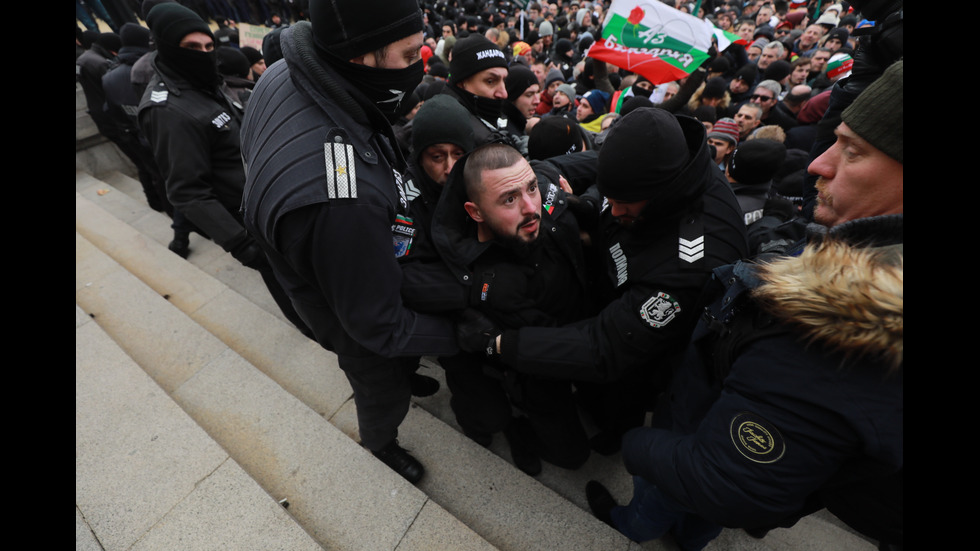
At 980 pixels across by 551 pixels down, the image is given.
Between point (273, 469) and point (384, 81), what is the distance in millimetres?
2349

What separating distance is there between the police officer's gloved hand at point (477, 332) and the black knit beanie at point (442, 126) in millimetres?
1015

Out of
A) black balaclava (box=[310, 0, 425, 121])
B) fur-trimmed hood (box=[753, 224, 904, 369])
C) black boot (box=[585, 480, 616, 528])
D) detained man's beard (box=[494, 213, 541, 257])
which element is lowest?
black boot (box=[585, 480, 616, 528])

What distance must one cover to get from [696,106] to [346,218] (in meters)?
5.68

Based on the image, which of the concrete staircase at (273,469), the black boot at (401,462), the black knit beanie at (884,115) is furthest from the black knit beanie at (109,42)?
the black knit beanie at (884,115)

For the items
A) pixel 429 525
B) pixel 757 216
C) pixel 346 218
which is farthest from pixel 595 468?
pixel 346 218

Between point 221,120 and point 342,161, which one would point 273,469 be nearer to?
point 342,161

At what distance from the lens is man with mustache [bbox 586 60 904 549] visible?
3.00 ft

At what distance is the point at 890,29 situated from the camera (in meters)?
1.93

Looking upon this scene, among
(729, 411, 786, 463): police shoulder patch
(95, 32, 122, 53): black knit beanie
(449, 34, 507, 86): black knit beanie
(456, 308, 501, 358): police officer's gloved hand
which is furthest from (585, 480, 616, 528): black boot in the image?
(95, 32, 122, 53): black knit beanie

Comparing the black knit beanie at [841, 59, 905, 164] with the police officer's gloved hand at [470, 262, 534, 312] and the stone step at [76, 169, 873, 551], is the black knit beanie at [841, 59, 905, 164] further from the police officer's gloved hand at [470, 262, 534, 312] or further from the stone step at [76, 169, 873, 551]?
the stone step at [76, 169, 873, 551]

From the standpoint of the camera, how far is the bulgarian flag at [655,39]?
477cm

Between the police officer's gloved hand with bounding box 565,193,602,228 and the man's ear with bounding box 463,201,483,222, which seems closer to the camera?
the man's ear with bounding box 463,201,483,222

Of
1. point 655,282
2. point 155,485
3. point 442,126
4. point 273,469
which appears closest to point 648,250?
point 655,282

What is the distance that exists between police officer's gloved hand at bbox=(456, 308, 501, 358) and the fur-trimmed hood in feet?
3.86
